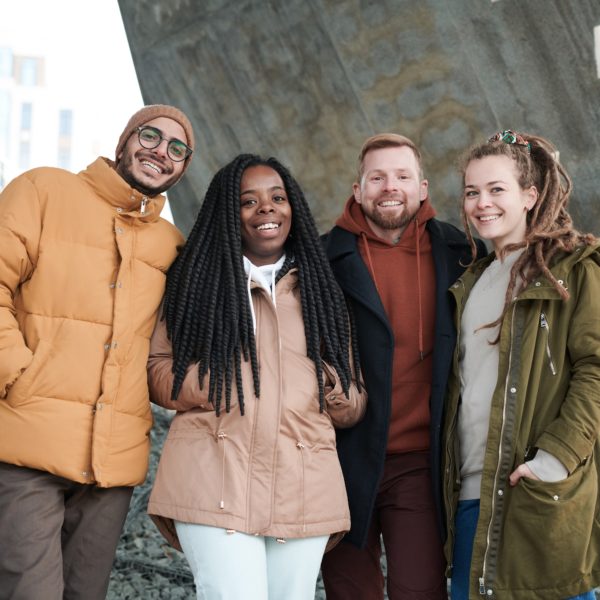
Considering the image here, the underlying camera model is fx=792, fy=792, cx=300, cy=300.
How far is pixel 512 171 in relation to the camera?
304 cm

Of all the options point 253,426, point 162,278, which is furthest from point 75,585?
point 162,278

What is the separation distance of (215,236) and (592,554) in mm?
1782

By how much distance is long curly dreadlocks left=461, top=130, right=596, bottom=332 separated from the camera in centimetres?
283

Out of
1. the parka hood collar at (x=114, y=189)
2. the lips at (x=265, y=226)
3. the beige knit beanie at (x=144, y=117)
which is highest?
the beige knit beanie at (x=144, y=117)

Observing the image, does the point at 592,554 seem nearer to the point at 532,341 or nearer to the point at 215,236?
the point at 532,341

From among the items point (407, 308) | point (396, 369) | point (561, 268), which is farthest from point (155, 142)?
point (561, 268)

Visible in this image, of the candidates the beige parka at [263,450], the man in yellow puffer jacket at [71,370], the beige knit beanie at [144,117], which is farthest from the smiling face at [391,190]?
the man in yellow puffer jacket at [71,370]

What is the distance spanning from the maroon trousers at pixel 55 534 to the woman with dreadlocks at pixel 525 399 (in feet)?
4.07

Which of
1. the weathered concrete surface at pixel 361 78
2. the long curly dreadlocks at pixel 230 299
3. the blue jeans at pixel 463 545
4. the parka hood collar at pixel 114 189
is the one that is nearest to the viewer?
the blue jeans at pixel 463 545

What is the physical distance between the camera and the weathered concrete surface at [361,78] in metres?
4.77

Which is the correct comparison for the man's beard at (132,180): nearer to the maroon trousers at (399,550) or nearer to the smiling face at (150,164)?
the smiling face at (150,164)

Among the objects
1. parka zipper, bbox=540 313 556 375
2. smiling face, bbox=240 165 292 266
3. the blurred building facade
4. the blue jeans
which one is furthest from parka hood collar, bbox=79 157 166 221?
the blurred building facade

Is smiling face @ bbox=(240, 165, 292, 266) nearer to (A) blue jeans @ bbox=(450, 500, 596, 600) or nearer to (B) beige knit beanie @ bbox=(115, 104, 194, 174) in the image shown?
(B) beige knit beanie @ bbox=(115, 104, 194, 174)

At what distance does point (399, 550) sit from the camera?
3020 millimetres
